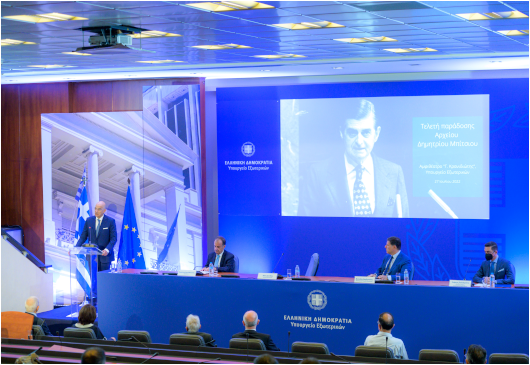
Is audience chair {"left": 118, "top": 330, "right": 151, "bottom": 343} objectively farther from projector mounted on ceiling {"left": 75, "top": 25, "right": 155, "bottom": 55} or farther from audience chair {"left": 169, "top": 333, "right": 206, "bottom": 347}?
projector mounted on ceiling {"left": 75, "top": 25, "right": 155, "bottom": 55}

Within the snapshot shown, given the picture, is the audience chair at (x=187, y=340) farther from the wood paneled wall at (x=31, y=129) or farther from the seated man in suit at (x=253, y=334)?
the wood paneled wall at (x=31, y=129)

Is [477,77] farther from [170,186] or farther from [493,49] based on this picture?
[170,186]

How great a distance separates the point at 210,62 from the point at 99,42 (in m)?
2.81

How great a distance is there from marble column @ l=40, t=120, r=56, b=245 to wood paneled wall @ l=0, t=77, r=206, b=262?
214 mm

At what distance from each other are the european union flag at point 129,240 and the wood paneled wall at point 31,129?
183 centimetres

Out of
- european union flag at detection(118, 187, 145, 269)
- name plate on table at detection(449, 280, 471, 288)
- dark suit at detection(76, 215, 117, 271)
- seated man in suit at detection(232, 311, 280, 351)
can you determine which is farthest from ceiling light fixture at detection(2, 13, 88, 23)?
european union flag at detection(118, 187, 145, 269)

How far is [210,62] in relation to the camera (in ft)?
27.6

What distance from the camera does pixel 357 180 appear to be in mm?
9609

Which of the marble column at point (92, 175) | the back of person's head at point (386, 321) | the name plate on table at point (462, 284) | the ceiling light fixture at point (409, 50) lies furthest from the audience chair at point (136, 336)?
the marble column at point (92, 175)

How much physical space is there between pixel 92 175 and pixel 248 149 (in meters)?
2.78

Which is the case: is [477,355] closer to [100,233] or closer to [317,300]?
[317,300]

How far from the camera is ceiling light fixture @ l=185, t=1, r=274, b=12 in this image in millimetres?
4766

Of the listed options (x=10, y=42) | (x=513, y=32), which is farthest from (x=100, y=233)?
(x=513, y=32)

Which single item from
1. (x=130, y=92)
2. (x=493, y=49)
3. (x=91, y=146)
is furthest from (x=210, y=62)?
(x=493, y=49)
